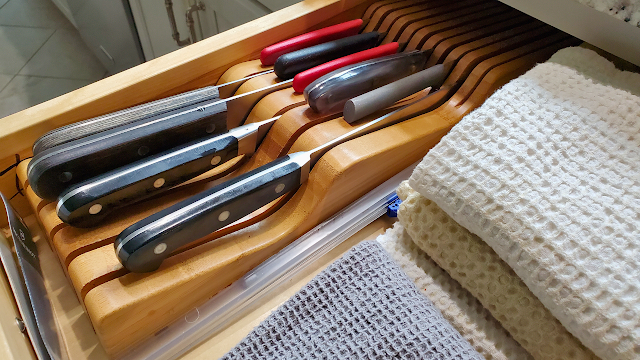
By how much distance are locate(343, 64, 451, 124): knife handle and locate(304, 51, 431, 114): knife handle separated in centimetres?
1

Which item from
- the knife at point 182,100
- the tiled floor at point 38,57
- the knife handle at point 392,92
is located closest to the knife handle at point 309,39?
the knife at point 182,100

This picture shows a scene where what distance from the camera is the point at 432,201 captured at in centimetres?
31

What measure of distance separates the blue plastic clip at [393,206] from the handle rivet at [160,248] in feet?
0.62

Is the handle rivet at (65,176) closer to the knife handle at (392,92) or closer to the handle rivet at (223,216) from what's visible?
the handle rivet at (223,216)

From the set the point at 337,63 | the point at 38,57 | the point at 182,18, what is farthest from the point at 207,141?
the point at 38,57

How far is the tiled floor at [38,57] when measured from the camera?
1359mm

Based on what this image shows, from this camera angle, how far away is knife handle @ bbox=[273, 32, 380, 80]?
1.35 ft

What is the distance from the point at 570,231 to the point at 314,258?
7.5 inches

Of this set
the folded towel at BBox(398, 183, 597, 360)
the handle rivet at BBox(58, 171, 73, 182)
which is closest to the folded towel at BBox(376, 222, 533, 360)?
the folded towel at BBox(398, 183, 597, 360)

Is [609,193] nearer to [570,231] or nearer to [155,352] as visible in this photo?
[570,231]

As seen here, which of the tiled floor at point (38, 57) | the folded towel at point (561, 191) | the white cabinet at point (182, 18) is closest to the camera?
the folded towel at point (561, 191)

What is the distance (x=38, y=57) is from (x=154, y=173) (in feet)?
4.88

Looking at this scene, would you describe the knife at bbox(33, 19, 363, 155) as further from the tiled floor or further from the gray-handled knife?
the tiled floor

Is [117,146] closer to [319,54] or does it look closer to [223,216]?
[223,216]
